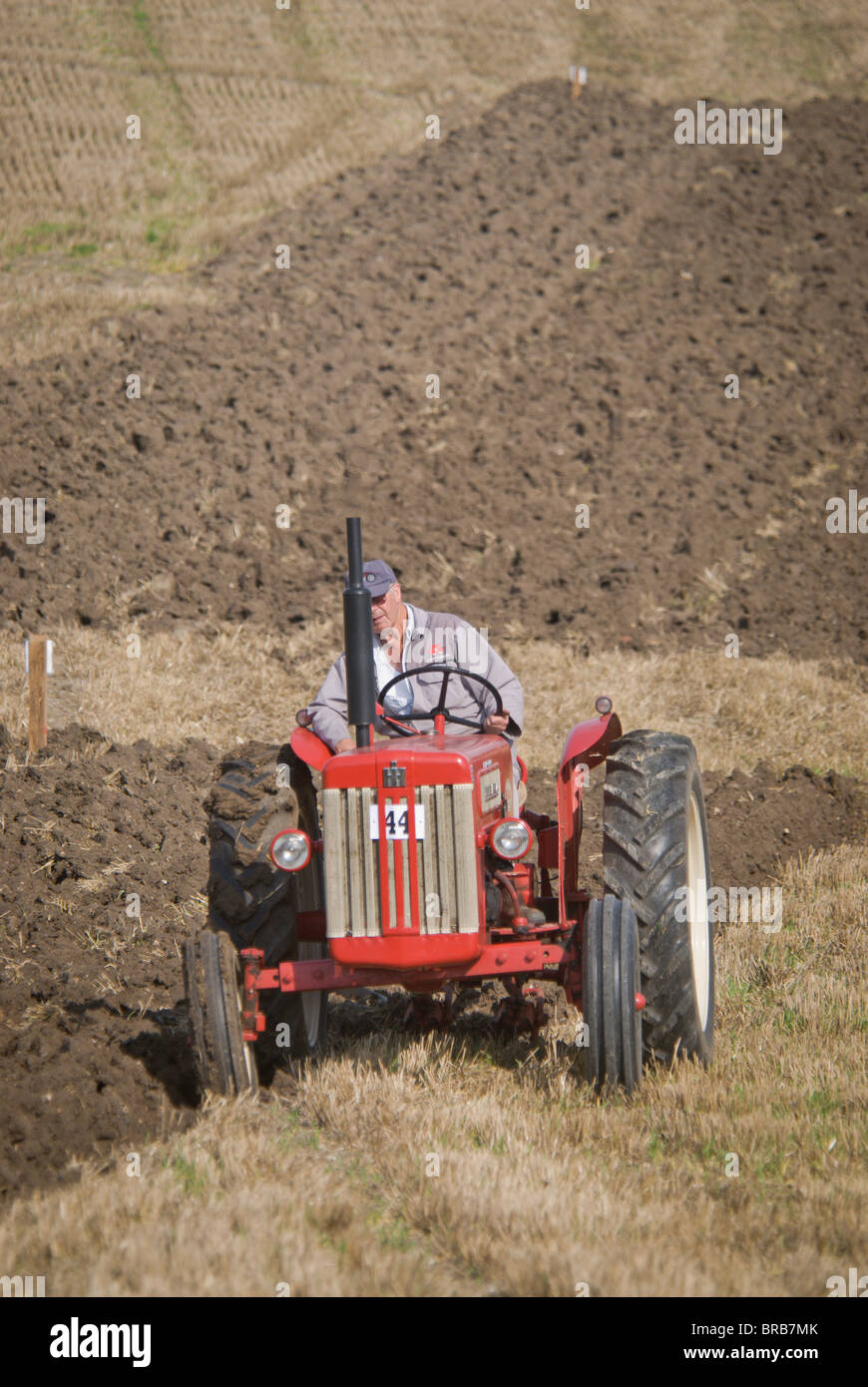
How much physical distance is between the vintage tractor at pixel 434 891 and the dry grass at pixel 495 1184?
0.70ft

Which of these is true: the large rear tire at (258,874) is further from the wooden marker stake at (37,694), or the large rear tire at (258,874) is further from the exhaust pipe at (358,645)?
the wooden marker stake at (37,694)

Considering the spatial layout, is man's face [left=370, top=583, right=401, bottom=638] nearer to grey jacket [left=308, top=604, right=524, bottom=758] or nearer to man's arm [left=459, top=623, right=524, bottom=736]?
grey jacket [left=308, top=604, right=524, bottom=758]

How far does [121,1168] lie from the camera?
4211 mm

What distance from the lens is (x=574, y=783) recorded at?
17.1ft

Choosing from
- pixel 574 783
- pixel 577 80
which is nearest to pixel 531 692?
pixel 574 783

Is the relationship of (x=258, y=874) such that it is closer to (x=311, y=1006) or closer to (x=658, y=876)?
(x=311, y=1006)

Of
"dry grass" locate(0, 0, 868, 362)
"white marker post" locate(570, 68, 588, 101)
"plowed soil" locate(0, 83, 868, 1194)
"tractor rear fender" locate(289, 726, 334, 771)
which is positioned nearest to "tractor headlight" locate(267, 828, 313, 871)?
"tractor rear fender" locate(289, 726, 334, 771)

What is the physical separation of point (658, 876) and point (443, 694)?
103 centimetres

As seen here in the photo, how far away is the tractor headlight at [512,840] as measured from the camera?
4.50 m

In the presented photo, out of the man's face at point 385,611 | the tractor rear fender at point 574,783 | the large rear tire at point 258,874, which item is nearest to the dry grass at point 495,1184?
the large rear tire at point 258,874

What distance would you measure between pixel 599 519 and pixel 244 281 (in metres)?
6.91

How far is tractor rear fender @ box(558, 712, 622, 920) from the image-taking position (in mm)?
5035

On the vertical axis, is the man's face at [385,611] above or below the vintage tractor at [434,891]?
above

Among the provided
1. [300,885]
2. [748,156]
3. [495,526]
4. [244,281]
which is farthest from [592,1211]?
[748,156]
